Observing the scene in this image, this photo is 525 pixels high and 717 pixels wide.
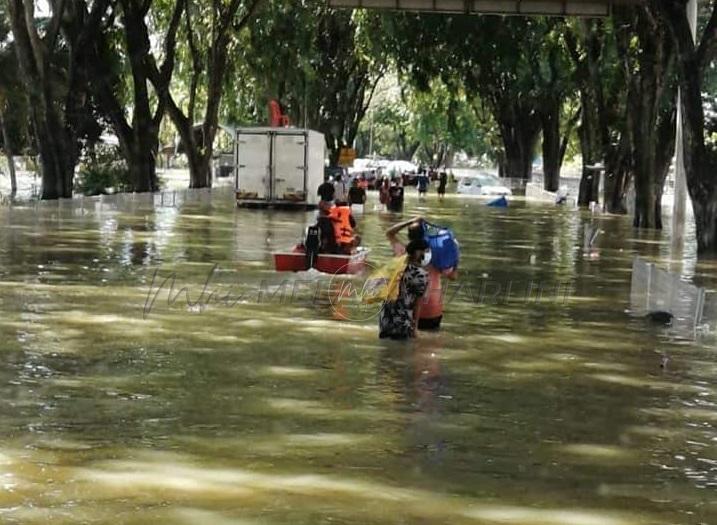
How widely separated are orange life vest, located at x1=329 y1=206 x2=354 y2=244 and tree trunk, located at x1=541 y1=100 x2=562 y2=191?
4172 centimetres

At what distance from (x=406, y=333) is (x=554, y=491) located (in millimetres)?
5499

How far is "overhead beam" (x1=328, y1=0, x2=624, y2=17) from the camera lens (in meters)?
28.5

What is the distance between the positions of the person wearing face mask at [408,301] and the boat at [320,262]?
476 centimetres

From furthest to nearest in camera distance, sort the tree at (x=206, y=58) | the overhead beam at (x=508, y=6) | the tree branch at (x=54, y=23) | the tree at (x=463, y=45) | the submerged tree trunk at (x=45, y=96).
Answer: the tree at (x=206, y=58), the tree at (x=463, y=45), the tree branch at (x=54, y=23), the submerged tree trunk at (x=45, y=96), the overhead beam at (x=508, y=6)

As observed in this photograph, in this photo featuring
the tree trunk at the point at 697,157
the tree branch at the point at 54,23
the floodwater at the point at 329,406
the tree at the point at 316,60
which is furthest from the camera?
the tree at the point at 316,60

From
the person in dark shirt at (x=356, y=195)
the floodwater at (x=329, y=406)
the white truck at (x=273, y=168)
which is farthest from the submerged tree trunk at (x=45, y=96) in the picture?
the floodwater at (x=329, y=406)

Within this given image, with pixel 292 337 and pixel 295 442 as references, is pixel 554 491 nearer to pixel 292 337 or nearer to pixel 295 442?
pixel 295 442

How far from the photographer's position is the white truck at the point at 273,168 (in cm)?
3966

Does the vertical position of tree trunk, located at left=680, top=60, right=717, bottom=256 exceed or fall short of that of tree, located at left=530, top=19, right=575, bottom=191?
it falls short

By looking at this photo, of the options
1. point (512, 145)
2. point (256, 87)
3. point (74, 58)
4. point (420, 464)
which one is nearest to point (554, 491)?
point (420, 464)

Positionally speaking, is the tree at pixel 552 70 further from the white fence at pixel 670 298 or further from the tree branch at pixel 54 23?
the white fence at pixel 670 298

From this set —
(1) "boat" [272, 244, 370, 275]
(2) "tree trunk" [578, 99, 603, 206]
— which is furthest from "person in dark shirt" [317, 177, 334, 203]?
(2) "tree trunk" [578, 99, 603, 206]

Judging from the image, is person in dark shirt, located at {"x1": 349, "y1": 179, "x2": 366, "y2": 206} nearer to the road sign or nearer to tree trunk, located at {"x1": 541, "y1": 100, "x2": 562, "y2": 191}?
the road sign

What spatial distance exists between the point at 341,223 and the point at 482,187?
45381 mm
